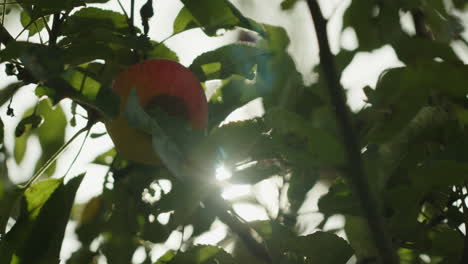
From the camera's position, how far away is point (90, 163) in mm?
1442

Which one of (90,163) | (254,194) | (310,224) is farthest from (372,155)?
(90,163)

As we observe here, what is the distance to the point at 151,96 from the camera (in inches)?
45.1

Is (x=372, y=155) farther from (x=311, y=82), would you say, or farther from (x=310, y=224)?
(x=310, y=224)

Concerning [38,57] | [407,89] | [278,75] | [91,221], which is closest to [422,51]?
[407,89]

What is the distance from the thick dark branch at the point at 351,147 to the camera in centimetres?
57

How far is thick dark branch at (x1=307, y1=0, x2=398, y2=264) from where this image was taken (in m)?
0.57

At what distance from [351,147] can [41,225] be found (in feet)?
2.59

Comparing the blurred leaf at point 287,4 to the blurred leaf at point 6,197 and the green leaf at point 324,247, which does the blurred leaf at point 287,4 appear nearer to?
the green leaf at point 324,247

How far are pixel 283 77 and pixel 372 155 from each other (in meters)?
0.28

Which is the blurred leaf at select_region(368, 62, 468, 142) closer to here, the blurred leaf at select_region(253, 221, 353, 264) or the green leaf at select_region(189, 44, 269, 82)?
the blurred leaf at select_region(253, 221, 353, 264)

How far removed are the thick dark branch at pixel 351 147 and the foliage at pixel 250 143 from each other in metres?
0.11

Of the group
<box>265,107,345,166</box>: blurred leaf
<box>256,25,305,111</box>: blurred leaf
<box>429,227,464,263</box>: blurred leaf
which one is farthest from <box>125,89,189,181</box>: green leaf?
<box>429,227,464,263</box>: blurred leaf

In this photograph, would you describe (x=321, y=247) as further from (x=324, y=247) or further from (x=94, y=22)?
(x=94, y=22)

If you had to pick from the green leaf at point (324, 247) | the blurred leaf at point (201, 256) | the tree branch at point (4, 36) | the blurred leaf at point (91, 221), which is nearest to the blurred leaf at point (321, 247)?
the green leaf at point (324, 247)
